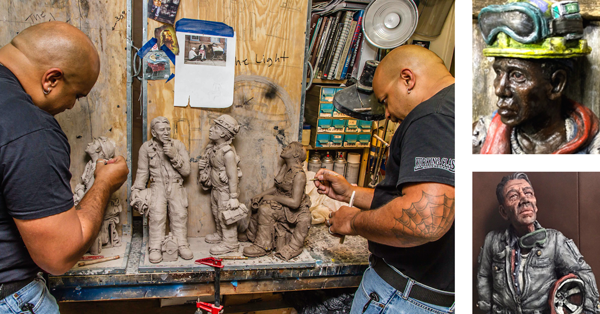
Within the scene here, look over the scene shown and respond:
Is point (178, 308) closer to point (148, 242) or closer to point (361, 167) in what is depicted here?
point (148, 242)

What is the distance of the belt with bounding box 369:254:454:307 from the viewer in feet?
6.31

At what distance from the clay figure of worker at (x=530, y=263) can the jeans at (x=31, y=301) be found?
170 cm

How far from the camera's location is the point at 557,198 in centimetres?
105

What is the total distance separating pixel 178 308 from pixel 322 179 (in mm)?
1853

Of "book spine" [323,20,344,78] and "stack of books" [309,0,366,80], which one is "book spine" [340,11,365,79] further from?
"book spine" [323,20,344,78]

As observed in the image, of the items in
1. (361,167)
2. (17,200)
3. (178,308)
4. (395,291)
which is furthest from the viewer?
Answer: (361,167)

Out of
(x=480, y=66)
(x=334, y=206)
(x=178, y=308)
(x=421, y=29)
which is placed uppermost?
(x=421, y=29)

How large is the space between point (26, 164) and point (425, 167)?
1400 millimetres

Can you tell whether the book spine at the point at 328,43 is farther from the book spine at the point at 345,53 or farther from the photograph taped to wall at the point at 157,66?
the photograph taped to wall at the point at 157,66

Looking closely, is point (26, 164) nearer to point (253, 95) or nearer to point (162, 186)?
point (162, 186)

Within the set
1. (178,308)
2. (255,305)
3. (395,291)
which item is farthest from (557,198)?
(178,308)

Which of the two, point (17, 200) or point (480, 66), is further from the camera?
point (17, 200)

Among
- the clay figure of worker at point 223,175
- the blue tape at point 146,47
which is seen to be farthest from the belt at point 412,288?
the blue tape at point 146,47

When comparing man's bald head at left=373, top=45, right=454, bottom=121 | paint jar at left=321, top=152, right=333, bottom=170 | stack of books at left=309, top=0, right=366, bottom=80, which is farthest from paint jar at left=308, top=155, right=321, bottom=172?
man's bald head at left=373, top=45, right=454, bottom=121
